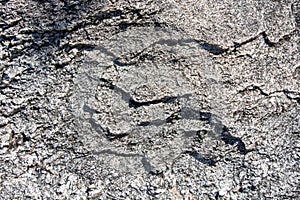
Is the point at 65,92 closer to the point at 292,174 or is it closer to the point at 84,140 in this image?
the point at 84,140

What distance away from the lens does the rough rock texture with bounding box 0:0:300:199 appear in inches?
32.0

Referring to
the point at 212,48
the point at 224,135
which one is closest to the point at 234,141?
the point at 224,135

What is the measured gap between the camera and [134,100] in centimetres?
83

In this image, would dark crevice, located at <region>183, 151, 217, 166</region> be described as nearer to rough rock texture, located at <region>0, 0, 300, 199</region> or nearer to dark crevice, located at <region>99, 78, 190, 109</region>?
rough rock texture, located at <region>0, 0, 300, 199</region>

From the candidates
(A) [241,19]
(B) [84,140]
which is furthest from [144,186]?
(A) [241,19]

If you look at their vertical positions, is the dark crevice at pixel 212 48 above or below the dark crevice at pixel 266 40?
below

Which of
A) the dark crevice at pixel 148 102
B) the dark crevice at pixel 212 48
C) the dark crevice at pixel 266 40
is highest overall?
the dark crevice at pixel 266 40

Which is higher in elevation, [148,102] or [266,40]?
[266,40]

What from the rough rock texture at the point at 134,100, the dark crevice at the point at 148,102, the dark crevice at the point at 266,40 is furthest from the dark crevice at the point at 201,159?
the dark crevice at the point at 266,40

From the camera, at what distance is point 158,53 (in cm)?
83

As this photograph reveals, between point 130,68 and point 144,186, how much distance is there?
21 cm

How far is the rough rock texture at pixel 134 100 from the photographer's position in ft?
2.67

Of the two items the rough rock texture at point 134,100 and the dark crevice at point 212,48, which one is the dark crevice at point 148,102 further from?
the dark crevice at point 212,48

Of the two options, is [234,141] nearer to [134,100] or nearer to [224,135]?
[224,135]
